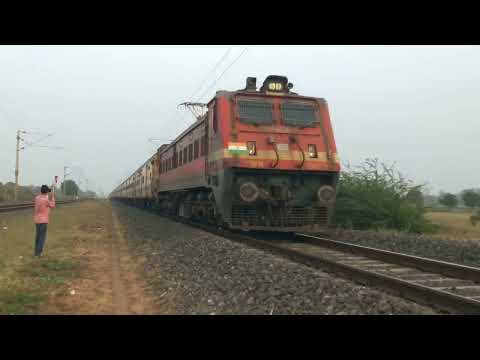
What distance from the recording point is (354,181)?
57.0ft

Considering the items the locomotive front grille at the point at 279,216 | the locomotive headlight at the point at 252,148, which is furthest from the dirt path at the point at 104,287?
the locomotive headlight at the point at 252,148

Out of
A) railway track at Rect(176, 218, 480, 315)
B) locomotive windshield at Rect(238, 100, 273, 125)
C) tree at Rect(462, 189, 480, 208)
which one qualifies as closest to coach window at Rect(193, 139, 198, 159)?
locomotive windshield at Rect(238, 100, 273, 125)

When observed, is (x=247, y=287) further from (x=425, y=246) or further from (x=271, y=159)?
(x=425, y=246)

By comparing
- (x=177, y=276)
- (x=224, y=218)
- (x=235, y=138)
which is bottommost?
(x=177, y=276)

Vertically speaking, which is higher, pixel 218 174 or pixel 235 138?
pixel 235 138

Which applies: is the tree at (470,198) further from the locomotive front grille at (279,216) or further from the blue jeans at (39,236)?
the blue jeans at (39,236)

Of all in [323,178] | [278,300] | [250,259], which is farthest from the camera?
[323,178]

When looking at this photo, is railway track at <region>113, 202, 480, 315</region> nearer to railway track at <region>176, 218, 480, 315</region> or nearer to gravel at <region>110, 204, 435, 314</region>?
railway track at <region>176, 218, 480, 315</region>

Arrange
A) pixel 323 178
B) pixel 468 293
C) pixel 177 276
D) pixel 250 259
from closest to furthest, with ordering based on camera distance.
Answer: pixel 468 293
pixel 177 276
pixel 250 259
pixel 323 178

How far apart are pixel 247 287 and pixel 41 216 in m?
5.65

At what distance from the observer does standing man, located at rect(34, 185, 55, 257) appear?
30.4 ft

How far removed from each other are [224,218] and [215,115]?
8.96 feet
